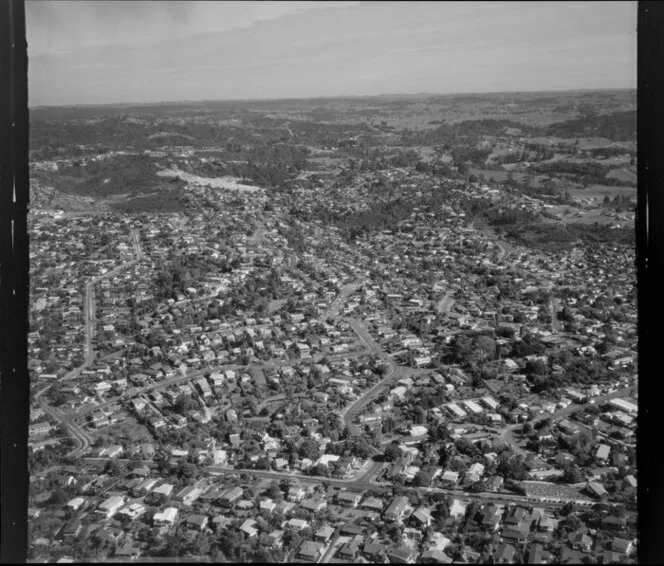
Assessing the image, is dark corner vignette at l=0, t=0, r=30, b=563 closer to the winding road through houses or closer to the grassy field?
the winding road through houses

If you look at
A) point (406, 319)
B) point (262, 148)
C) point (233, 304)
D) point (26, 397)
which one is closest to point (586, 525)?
point (406, 319)

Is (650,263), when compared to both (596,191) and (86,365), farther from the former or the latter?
(596,191)

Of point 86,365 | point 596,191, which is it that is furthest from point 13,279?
point 596,191

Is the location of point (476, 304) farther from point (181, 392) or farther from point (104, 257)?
point (104, 257)

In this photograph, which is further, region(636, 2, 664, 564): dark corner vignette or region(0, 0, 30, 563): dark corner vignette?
region(0, 0, 30, 563): dark corner vignette

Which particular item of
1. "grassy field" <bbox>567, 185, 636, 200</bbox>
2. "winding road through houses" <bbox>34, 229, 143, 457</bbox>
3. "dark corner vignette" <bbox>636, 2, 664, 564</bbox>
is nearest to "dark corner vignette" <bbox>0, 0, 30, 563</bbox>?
"winding road through houses" <bbox>34, 229, 143, 457</bbox>

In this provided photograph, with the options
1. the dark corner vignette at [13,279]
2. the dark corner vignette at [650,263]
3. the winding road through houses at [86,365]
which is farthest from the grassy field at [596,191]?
the winding road through houses at [86,365]
